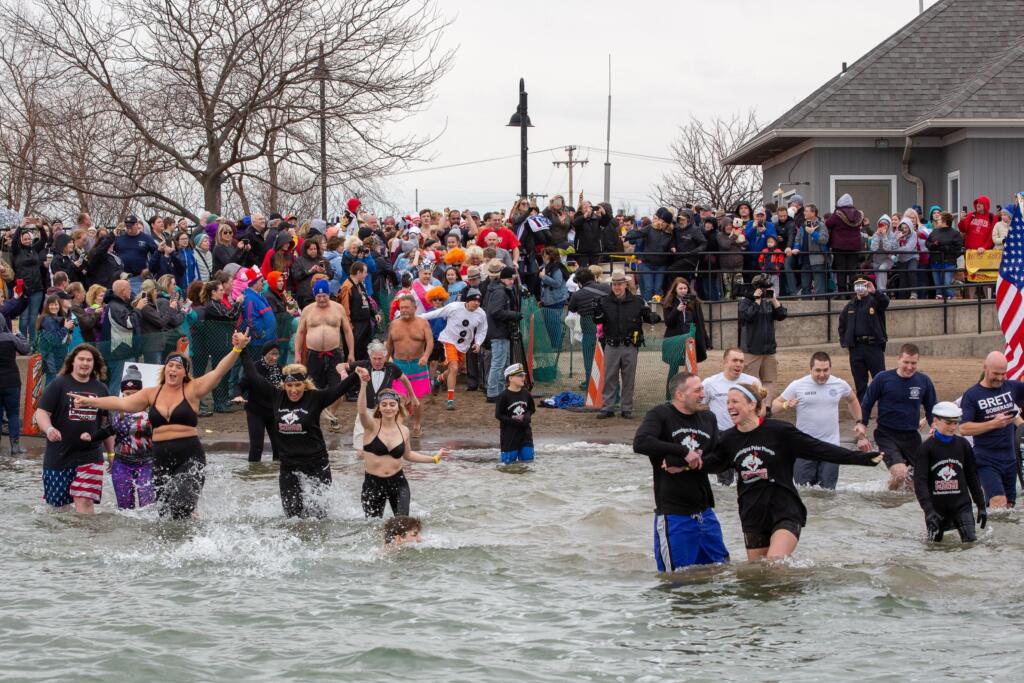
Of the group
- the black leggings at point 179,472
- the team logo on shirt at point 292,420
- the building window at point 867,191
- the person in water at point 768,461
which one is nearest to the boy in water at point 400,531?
the team logo on shirt at point 292,420

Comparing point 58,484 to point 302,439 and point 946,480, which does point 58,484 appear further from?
point 946,480

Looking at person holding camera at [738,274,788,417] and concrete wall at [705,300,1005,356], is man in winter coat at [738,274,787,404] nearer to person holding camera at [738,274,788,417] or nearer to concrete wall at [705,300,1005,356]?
person holding camera at [738,274,788,417]

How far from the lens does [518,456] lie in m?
16.2

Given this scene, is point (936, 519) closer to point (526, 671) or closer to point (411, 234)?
point (526, 671)

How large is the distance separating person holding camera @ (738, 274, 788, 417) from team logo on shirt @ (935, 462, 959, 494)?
22.1 feet

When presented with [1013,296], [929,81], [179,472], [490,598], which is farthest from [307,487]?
[929,81]

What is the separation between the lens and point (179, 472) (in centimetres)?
1224

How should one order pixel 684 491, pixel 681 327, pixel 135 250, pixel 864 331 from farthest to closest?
pixel 135 250
pixel 681 327
pixel 864 331
pixel 684 491

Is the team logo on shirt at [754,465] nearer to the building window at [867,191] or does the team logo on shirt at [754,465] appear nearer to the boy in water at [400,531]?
the boy in water at [400,531]

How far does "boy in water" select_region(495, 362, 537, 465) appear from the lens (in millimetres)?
15828

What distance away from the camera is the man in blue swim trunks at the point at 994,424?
41.3 ft

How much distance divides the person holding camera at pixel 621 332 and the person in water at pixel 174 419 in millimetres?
7517

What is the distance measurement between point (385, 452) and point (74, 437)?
3.00 m

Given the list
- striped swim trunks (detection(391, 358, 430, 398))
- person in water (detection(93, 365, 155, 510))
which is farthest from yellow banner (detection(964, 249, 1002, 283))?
person in water (detection(93, 365, 155, 510))
